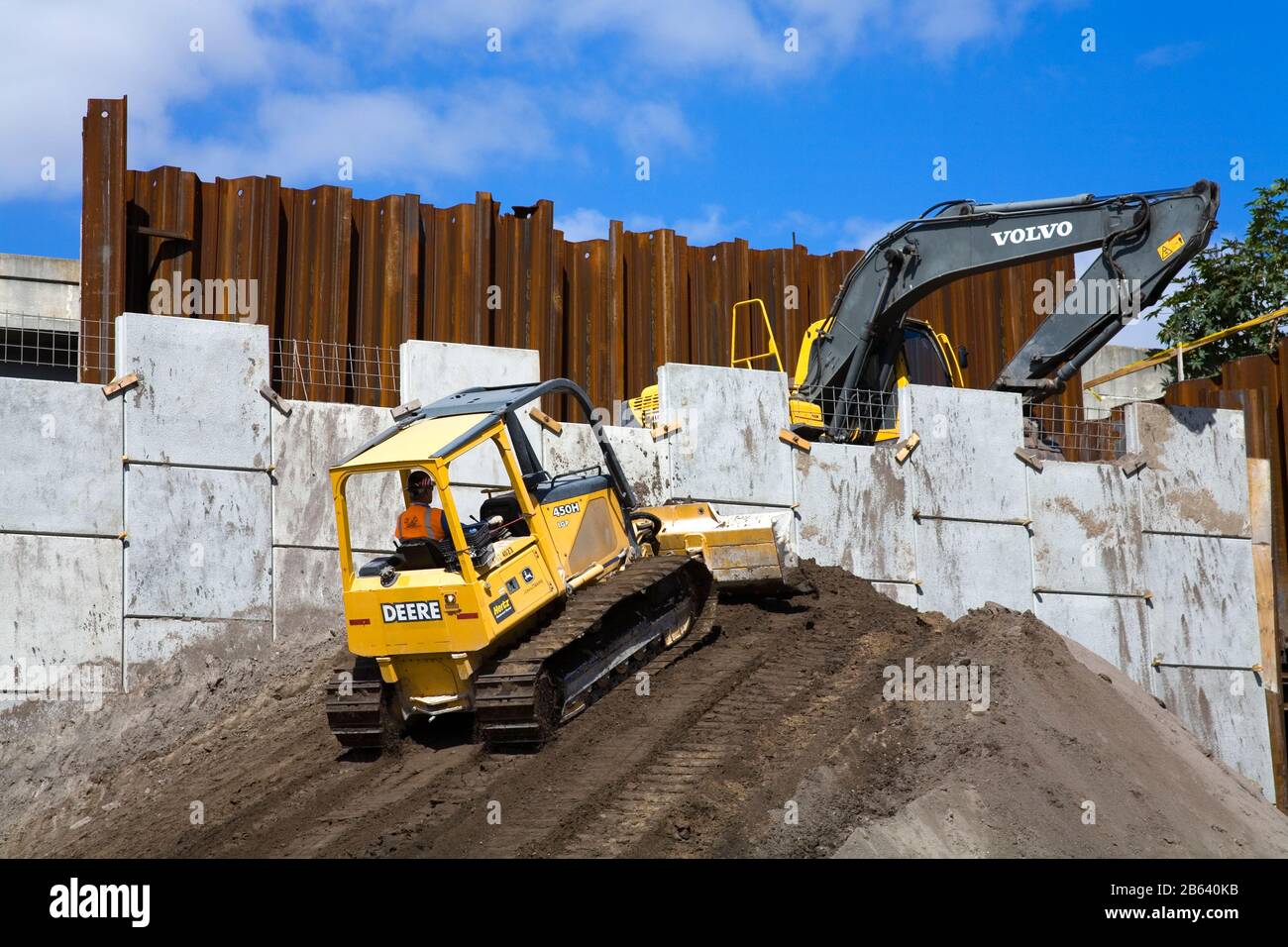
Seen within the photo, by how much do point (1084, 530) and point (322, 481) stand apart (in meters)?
8.65

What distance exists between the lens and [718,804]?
973 centimetres

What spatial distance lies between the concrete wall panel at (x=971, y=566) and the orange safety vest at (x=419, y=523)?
23.2 feet

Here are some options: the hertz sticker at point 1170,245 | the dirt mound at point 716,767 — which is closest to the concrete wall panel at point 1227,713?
the dirt mound at point 716,767

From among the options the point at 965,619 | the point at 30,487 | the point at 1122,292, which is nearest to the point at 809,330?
the point at 1122,292

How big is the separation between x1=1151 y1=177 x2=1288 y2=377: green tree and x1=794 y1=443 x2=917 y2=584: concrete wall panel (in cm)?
1018

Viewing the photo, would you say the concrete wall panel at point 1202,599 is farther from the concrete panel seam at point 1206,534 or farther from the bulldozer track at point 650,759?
the bulldozer track at point 650,759

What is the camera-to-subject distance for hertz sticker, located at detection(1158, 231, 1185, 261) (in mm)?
17000

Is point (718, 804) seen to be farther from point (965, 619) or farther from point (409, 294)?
point (409, 294)

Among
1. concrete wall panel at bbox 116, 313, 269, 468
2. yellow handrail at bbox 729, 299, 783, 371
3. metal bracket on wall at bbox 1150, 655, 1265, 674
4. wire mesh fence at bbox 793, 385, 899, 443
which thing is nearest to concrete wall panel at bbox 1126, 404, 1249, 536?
metal bracket on wall at bbox 1150, 655, 1265, 674

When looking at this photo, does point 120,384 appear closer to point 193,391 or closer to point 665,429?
point 193,391

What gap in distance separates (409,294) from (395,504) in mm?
3686
